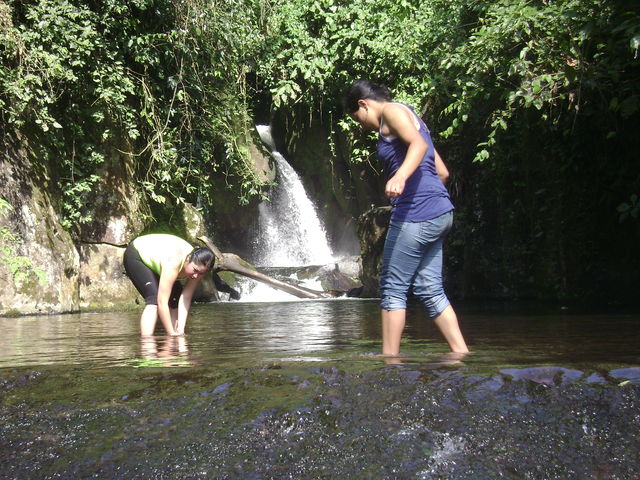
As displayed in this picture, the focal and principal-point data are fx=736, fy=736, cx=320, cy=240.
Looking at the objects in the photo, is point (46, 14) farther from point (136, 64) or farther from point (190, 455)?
point (190, 455)

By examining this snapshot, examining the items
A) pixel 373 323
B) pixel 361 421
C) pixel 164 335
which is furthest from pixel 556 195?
pixel 361 421

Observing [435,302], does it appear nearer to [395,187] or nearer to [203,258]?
[395,187]

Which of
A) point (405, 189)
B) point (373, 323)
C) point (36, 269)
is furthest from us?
point (36, 269)

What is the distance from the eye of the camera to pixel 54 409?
3229mm

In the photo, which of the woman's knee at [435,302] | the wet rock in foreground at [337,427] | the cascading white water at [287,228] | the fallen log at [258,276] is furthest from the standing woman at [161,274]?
the cascading white water at [287,228]

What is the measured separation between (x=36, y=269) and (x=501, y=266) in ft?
26.2

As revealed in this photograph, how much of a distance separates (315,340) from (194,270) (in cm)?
125

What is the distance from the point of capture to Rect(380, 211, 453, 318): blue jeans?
4.41 m

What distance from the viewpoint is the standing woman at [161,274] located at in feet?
22.0

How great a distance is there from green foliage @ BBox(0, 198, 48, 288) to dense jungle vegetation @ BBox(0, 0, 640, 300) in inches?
61.5

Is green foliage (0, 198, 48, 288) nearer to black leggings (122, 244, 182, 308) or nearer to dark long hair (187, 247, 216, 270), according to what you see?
black leggings (122, 244, 182, 308)

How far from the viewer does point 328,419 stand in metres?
3.04

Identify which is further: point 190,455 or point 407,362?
point 407,362

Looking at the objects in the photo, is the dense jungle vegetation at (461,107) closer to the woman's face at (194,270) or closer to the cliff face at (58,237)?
the cliff face at (58,237)
